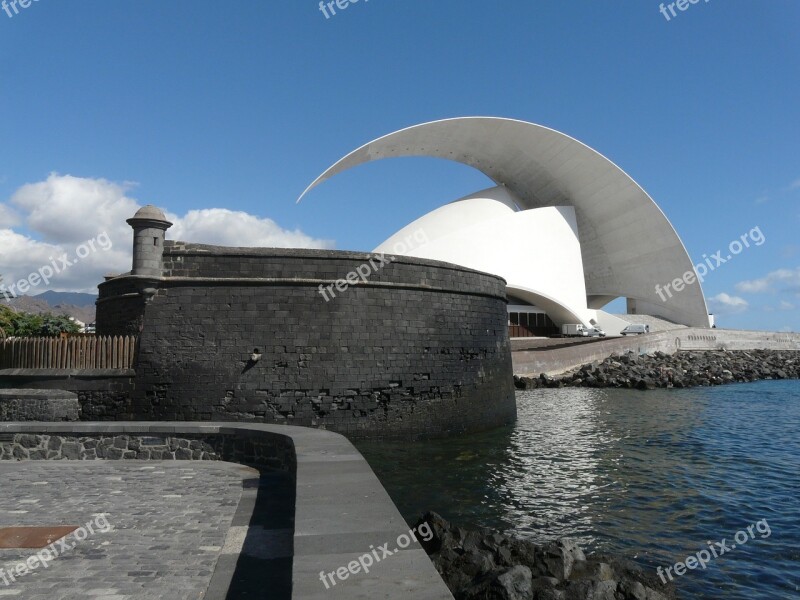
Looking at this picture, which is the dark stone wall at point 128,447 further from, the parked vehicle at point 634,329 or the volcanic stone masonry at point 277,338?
the parked vehicle at point 634,329

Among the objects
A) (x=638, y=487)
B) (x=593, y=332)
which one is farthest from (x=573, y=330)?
(x=638, y=487)

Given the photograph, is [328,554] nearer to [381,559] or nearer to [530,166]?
[381,559]

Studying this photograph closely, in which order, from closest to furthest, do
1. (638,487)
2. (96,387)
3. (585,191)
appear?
(638,487)
(96,387)
(585,191)

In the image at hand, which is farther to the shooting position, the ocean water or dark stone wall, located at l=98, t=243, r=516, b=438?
dark stone wall, located at l=98, t=243, r=516, b=438

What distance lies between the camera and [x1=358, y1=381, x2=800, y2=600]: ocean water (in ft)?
20.0

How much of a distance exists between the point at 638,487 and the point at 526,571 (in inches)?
187

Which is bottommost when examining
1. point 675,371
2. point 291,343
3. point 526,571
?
point 526,571

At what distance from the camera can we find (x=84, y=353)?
36.0 ft

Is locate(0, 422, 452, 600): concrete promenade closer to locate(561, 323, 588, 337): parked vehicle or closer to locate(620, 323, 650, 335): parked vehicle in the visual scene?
locate(561, 323, 588, 337): parked vehicle

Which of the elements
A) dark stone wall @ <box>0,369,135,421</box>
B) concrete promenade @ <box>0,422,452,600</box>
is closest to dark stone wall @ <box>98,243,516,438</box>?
dark stone wall @ <box>0,369,135,421</box>

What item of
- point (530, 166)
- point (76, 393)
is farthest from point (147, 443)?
point (530, 166)

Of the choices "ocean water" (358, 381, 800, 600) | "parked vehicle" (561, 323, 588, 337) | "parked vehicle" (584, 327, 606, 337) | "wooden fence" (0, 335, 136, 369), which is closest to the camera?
"ocean water" (358, 381, 800, 600)

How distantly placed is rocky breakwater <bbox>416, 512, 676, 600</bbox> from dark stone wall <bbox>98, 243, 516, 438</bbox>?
538 centimetres

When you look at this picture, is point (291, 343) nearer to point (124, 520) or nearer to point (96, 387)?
point (96, 387)
